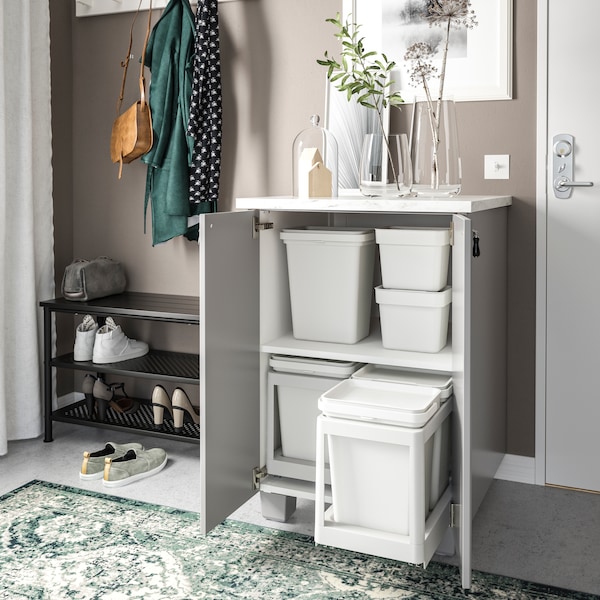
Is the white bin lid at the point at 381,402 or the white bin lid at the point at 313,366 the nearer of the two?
the white bin lid at the point at 381,402

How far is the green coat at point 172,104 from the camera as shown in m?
3.01

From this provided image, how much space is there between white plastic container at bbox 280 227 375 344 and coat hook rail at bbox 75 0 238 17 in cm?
149

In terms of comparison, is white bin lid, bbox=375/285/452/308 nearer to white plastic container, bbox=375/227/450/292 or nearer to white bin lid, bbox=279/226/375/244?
white plastic container, bbox=375/227/450/292

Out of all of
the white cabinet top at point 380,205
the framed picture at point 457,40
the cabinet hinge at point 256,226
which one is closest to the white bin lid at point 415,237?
the white cabinet top at point 380,205

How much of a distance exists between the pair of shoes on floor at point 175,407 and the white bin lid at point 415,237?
1203 millimetres

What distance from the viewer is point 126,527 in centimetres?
235

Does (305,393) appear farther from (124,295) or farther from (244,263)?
(124,295)

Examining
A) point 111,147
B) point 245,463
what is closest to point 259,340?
point 245,463

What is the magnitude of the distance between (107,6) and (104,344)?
1468mm

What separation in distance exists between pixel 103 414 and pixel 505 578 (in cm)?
178

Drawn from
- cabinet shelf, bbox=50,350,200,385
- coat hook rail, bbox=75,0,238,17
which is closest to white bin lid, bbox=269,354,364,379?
cabinet shelf, bbox=50,350,200,385

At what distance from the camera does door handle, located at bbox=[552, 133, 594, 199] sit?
8.30 feet

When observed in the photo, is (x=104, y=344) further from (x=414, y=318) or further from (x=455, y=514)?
(x=455, y=514)

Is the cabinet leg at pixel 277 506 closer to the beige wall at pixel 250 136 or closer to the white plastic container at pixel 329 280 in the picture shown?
the white plastic container at pixel 329 280
